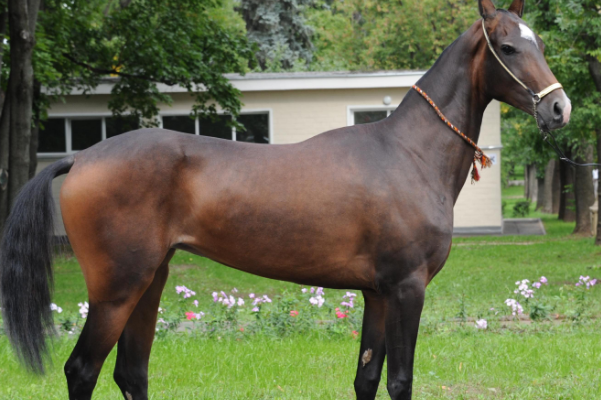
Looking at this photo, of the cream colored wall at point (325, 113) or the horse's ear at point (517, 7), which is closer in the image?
the horse's ear at point (517, 7)

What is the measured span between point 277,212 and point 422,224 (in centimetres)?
79

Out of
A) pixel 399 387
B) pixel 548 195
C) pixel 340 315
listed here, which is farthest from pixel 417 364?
pixel 548 195

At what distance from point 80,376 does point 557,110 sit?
293 centimetres

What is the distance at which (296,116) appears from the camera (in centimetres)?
1994

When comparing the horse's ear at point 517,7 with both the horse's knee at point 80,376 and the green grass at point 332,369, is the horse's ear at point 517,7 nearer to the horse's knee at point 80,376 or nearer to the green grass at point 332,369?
the green grass at point 332,369

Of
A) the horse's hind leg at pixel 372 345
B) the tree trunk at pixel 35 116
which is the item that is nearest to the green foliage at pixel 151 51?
the tree trunk at pixel 35 116

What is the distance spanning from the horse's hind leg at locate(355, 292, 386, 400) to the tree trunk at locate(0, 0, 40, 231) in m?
7.28

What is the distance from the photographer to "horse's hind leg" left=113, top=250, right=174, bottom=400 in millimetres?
3977

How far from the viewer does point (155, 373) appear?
5.56 m

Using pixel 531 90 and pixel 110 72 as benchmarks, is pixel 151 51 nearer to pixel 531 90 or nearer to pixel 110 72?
pixel 110 72

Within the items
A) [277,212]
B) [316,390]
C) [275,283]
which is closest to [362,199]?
[277,212]

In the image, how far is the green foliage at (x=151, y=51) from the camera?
15422 mm

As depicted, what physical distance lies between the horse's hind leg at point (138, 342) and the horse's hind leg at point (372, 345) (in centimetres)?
125

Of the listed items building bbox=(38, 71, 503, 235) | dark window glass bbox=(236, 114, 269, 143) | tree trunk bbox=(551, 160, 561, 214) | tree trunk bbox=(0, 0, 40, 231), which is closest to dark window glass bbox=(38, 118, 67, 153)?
building bbox=(38, 71, 503, 235)
